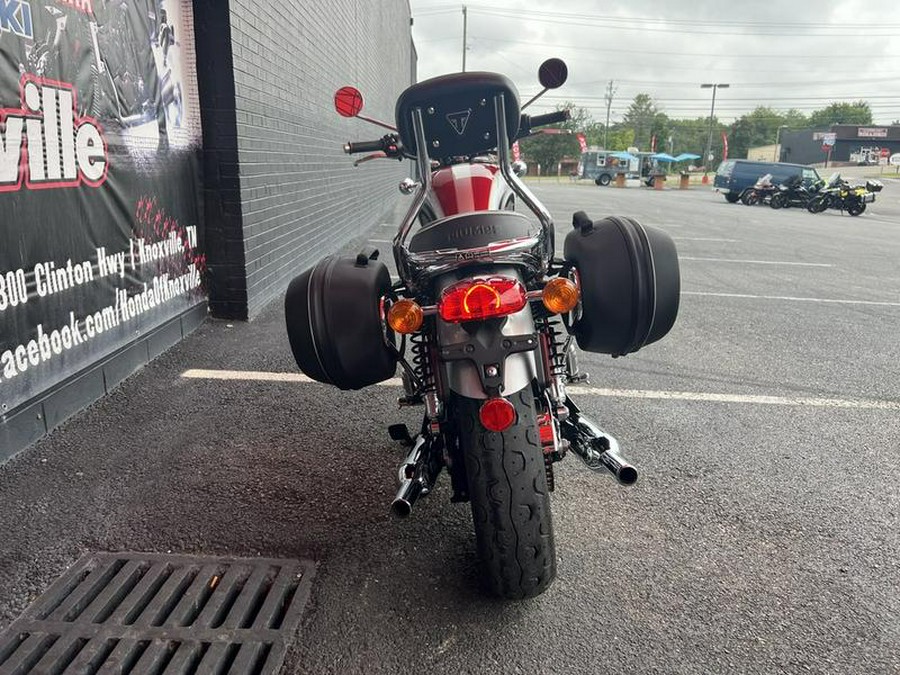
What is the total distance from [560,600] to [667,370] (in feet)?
9.39

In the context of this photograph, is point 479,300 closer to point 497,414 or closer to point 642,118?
point 497,414

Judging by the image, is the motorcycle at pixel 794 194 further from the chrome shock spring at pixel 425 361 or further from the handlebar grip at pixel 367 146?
the chrome shock spring at pixel 425 361

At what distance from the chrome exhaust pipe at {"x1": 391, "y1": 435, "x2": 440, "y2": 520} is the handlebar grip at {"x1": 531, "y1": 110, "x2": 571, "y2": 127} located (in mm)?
1577

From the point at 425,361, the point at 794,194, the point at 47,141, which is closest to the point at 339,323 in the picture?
the point at 425,361

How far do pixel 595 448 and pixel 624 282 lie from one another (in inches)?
25.6

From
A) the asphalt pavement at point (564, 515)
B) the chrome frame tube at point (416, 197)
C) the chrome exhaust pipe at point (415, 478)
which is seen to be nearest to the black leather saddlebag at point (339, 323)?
the chrome frame tube at point (416, 197)

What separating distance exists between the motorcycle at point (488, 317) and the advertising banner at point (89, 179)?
5.54 ft

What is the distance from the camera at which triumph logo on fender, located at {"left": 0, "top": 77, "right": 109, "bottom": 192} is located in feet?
10.0

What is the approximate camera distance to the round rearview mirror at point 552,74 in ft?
9.61

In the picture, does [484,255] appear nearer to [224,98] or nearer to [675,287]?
[675,287]

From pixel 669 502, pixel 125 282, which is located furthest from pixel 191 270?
pixel 669 502

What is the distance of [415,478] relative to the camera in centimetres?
239

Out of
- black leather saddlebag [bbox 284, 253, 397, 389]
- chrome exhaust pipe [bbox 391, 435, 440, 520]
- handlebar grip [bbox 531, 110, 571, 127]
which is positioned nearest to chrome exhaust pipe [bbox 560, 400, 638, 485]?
chrome exhaust pipe [bbox 391, 435, 440, 520]

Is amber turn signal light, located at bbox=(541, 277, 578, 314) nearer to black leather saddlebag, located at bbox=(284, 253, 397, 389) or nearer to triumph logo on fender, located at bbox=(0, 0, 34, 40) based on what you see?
black leather saddlebag, located at bbox=(284, 253, 397, 389)
